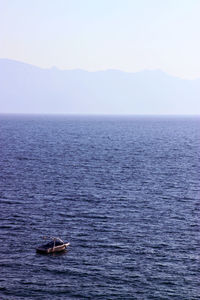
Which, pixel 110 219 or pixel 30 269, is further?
pixel 110 219

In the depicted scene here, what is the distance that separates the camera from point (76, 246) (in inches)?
2591

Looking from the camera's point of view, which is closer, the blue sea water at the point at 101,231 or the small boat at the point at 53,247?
the blue sea water at the point at 101,231

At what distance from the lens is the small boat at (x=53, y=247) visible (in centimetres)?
6330

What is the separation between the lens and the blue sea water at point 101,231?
5441 cm

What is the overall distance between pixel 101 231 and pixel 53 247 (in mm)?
10574

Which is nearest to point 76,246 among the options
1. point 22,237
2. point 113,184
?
point 22,237

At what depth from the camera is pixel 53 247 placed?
6347 centimetres

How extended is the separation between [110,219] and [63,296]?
2719 cm

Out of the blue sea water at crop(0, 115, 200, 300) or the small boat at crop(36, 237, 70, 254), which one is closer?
the blue sea water at crop(0, 115, 200, 300)

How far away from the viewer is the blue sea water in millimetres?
54406

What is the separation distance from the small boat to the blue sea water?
2.47 ft

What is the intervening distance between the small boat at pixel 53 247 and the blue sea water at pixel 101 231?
0.75m

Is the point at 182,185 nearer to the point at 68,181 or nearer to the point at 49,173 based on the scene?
the point at 68,181

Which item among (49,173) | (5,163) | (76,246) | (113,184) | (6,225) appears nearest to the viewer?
(76,246)
